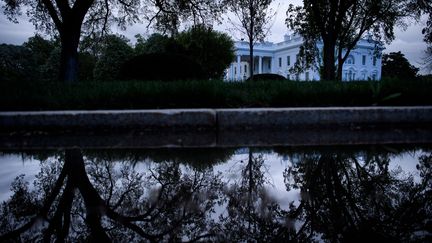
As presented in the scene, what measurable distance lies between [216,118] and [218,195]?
1.89 metres

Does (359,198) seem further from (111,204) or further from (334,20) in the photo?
(334,20)

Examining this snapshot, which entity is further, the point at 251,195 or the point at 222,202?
the point at 251,195

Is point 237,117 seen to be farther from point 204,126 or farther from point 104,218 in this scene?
point 104,218

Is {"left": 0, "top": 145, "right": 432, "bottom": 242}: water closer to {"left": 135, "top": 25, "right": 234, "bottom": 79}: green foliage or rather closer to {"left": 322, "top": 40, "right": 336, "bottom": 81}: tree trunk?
{"left": 322, "top": 40, "right": 336, "bottom": 81}: tree trunk

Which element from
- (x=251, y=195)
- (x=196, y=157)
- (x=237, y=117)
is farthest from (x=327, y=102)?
(x=251, y=195)

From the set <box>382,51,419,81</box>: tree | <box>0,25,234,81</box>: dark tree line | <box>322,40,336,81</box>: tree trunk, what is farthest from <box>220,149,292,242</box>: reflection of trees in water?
<box>382,51,419,81</box>: tree

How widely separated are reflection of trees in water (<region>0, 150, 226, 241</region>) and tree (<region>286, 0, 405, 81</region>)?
15.0m

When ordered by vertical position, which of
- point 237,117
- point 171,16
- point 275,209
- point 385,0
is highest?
point 385,0

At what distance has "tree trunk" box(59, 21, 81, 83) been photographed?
1238cm

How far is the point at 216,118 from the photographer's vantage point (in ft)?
12.1

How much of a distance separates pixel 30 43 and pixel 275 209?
71.4 meters

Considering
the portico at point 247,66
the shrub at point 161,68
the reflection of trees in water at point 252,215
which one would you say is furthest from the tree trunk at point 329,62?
the portico at point 247,66

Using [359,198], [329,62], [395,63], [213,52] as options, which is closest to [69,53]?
[329,62]

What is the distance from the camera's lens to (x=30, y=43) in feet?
200
